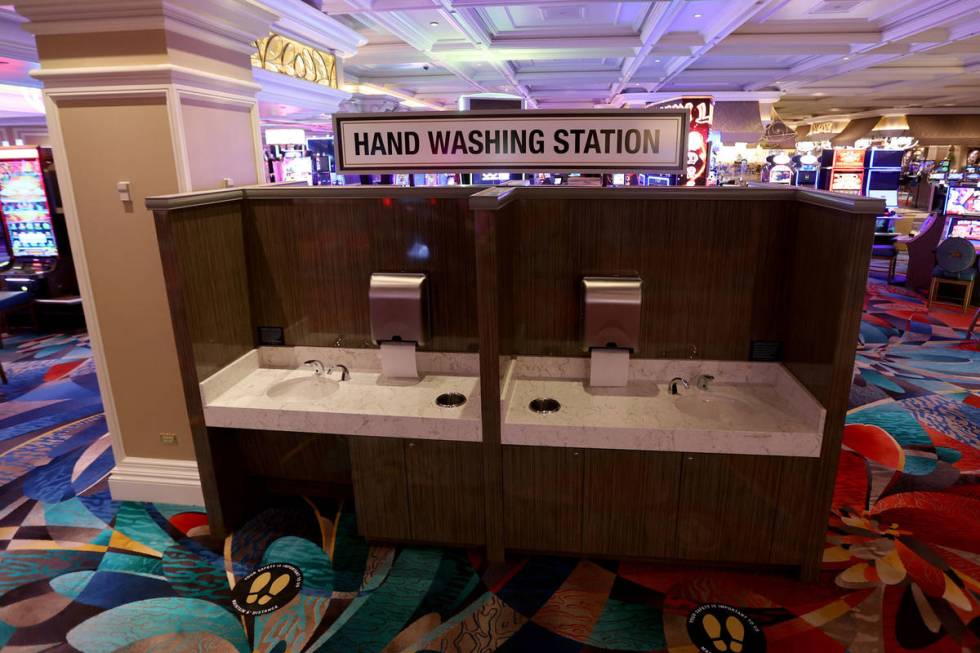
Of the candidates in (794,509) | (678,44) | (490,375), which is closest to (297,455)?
(490,375)

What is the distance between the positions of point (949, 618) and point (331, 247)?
333 cm

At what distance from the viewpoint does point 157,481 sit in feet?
11.3

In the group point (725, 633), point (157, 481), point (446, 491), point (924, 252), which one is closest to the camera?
point (725, 633)

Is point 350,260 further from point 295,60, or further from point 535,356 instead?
point 295,60

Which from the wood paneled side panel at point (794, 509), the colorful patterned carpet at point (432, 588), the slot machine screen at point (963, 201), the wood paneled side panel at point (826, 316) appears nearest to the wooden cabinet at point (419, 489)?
the colorful patterned carpet at point (432, 588)

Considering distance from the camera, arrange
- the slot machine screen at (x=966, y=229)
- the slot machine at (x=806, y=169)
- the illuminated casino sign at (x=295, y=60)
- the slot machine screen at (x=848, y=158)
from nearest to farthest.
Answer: the illuminated casino sign at (x=295, y=60) → the slot machine screen at (x=966, y=229) → the slot machine screen at (x=848, y=158) → the slot machine at (x=806, y=169)

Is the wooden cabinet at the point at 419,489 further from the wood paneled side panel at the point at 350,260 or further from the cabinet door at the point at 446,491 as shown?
the wood paneled side panel at the point at 350,260

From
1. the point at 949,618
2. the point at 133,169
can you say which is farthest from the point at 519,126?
the point at 949,618

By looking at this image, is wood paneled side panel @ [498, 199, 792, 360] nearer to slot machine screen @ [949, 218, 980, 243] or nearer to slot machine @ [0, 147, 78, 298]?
slot machine @ [0, 147, 78, 298]

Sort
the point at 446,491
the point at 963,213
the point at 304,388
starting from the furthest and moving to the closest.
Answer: the point at 963,213 → the point at 304,388 → the point at 446,491

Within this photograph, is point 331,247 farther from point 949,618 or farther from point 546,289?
point 949,618

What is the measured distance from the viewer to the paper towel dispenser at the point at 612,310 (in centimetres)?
286

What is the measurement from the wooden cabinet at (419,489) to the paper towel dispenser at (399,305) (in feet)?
1.82

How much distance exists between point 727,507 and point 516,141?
6.33 ft
